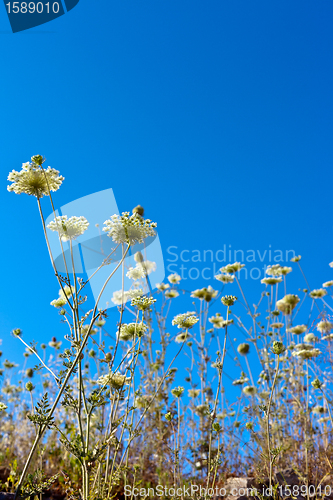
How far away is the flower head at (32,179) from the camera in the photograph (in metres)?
2.06

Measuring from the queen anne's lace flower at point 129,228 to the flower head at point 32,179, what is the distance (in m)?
0.39

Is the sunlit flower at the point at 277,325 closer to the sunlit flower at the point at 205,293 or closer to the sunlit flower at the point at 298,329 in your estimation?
the sunlit flower at the point at 298,329

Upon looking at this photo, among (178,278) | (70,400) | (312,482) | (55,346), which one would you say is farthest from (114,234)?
(312,482)

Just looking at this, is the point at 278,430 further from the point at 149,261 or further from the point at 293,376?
the point at 149,261

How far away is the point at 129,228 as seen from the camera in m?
2.22

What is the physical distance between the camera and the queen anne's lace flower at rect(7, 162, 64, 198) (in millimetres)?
2062

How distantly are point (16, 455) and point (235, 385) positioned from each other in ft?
10.0

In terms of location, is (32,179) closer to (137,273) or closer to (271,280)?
(137,273)

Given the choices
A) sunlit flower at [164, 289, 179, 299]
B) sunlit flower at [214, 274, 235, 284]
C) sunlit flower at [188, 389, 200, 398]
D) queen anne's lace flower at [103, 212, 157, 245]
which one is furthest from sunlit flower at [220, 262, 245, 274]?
queen anne's lace flower at [103, 212, 157, 245]

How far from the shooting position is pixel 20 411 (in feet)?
17.7

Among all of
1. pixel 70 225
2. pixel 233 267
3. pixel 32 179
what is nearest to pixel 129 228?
pixel 70 225

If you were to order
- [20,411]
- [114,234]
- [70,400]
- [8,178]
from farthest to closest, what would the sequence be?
[20,411]
[114,234]
[8,178]
[70,400]

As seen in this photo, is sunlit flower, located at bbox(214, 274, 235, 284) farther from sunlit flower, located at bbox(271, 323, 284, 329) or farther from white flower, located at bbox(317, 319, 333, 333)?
white flower, located at bbox(317, 319, 333, 333)

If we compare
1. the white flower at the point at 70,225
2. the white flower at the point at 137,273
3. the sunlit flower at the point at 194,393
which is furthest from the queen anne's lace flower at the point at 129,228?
the sunlit flower at the point at 194,393
